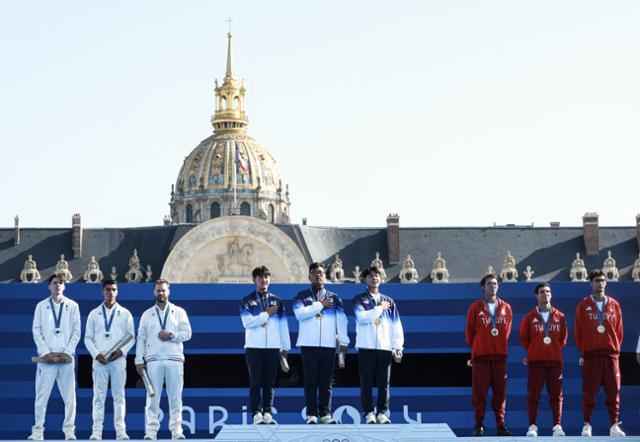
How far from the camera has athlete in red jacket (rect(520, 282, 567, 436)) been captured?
28.3 meters

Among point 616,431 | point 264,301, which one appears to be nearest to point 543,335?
point 616,431

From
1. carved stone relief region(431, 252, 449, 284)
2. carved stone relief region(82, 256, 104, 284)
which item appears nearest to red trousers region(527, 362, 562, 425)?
carved stone relief region(431, 252, 449, 284)

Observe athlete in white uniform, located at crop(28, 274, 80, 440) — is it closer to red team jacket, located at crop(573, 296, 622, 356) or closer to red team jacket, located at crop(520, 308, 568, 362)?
red team jacket, located at crop(520, 308, 568, 362)

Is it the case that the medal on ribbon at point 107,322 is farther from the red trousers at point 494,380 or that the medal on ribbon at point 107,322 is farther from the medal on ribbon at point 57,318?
the red trousers at point 494,380

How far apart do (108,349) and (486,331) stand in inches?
230

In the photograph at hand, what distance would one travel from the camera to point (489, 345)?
28156 mm

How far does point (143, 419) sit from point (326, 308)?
481 cm

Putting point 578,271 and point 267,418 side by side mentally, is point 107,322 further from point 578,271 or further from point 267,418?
point 578,271

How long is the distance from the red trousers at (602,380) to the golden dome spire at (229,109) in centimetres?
13974

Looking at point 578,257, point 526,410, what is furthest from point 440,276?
point 526,410

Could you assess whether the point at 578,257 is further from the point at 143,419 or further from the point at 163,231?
the point at 143,419

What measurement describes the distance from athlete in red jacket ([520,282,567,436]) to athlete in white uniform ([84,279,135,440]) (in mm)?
6219

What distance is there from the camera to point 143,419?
31.1 meters

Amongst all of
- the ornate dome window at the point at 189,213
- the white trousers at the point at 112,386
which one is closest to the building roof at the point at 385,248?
the ornate dome window at the point at 189,213
